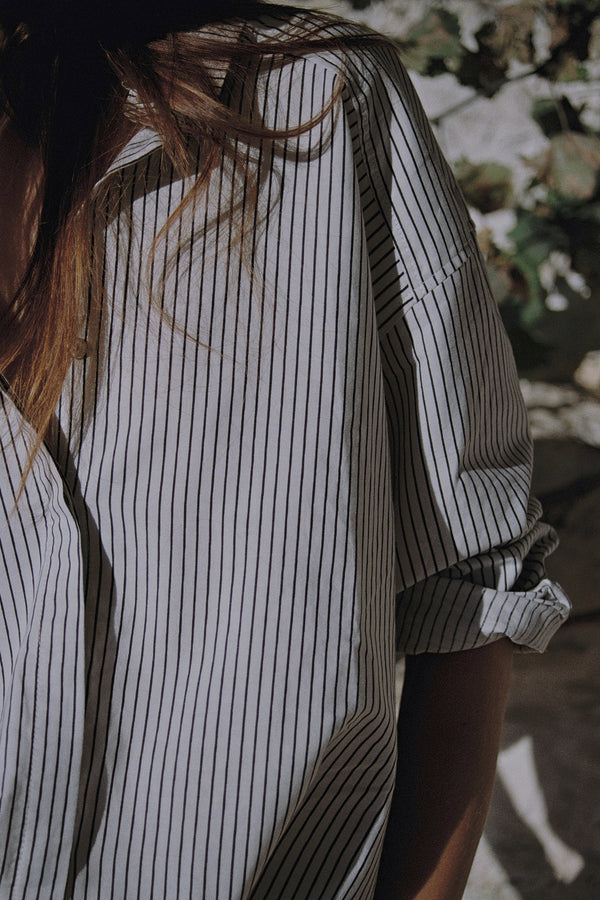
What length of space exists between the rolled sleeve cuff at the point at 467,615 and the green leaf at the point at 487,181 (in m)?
Result: 0.66

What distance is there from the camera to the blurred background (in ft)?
3.19

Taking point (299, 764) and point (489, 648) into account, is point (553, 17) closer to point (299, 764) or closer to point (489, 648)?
point (489, 648)

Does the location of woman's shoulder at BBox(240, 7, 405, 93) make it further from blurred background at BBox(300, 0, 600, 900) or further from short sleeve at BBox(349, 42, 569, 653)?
blurred background at BBox(300, 0, 600, 900)

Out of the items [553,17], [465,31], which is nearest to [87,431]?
[553,17]

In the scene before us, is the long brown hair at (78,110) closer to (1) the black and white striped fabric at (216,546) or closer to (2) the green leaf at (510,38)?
(1) the black and white striped fabric at (216,546)

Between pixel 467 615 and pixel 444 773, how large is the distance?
13 cm

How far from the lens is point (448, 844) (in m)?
0.54

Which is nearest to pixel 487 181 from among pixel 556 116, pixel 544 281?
pixel 556 116

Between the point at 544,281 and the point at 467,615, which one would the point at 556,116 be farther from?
the point at 467,615

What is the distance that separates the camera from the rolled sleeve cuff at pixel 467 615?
0.53 meters

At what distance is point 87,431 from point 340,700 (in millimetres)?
216

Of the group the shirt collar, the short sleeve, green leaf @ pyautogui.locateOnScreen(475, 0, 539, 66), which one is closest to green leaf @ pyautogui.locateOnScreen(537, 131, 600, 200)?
green leaf @ pyautogui.locateOnScreen(475, 0, 539, 66)

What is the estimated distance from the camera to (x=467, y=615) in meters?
0.53

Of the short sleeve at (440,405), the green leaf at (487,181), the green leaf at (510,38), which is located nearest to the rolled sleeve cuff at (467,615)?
the short sleeve at (440,405)
